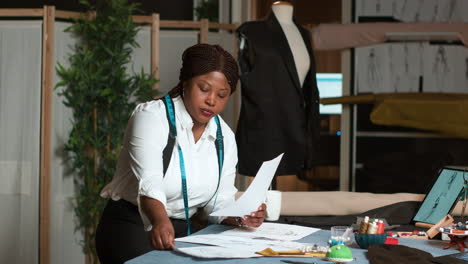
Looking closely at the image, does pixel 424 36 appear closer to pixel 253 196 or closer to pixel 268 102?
pixel 268 102

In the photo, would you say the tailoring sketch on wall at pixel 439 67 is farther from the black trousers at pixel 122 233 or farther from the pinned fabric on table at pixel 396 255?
the pinned fabric on table at pixel 396 255

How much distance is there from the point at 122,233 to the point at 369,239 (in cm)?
81

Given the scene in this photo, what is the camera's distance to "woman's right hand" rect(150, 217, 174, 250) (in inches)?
76.2

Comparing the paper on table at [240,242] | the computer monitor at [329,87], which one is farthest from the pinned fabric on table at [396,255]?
the computer monitor at [329,87]

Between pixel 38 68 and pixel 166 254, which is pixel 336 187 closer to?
pixel 38 68

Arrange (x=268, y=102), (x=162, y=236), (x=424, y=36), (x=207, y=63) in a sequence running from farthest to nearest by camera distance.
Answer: (x=424, y=36)
(x=268, y=102)
(x=207, y=63)
(x=162, y=236)

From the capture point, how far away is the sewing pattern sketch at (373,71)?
201 inches

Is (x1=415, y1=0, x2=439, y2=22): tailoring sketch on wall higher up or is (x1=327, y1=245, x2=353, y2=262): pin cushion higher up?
(x1=415, y1=0, x2=439, y2=22): tailoring sketch on wall

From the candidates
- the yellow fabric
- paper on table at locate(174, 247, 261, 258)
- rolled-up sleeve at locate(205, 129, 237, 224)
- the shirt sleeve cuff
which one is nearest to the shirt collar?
rolled-up sleeve at locate(205, 129, 237, 224)

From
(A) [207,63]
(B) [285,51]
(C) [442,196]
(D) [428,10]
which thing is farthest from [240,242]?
(D) [428,10]

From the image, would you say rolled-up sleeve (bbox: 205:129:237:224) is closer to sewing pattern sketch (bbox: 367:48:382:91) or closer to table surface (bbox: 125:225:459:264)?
table surface (bbox: 125:225:459:264)

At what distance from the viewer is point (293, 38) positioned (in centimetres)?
431

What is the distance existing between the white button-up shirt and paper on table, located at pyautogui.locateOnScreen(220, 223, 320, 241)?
0.15 meters

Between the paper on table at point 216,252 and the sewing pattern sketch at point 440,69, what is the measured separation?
3.45 metres
